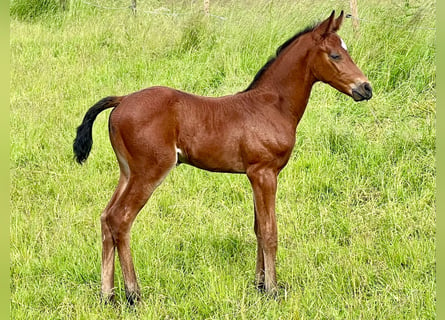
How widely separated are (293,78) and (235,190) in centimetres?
174

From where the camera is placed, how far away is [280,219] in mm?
4684

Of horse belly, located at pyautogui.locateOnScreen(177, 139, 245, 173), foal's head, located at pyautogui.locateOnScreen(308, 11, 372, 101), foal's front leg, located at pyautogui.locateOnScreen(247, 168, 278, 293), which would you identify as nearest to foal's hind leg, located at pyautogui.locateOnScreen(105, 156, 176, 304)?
horse belly, located at pyautogui.locateOnScreen(177, 139, 245, 173)

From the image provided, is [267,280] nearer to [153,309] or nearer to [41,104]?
[153,309]

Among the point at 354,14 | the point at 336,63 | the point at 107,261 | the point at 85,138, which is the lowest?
the point at 107,261

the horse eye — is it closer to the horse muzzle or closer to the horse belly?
the horse muzzle

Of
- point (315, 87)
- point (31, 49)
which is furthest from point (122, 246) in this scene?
point (31, 49)

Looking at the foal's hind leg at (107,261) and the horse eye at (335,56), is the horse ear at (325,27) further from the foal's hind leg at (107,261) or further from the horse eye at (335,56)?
the foal's hind leg at (107,261)

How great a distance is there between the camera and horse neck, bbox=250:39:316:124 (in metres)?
3.68

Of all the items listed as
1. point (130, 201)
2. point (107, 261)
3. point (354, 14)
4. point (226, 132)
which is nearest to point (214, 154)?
point (226, 132)

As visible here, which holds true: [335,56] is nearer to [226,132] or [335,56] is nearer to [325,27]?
[325,27]

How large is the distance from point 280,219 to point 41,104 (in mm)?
4050

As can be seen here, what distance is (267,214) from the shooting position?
3.62 m

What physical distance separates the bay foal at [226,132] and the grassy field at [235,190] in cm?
36

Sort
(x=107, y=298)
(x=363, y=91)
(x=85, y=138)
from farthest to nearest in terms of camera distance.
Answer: (x=85, y=138) → (x=107, y=298) → (x=363, y=91)
